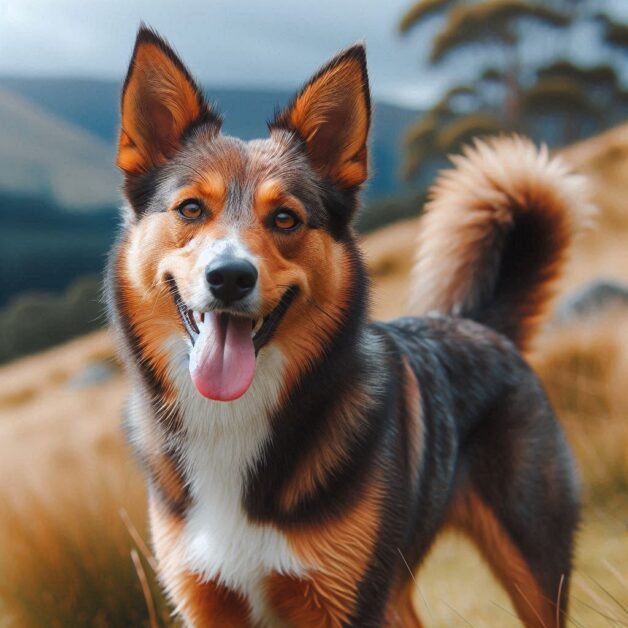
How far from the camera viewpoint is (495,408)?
3754mm

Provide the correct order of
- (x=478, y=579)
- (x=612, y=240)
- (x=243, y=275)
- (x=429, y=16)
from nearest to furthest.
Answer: (x=243, y=275)
(x=478, y=579)
(x=612, y=240)
(x=429, y=16)

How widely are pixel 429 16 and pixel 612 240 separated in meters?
8.13

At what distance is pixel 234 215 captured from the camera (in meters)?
2.91

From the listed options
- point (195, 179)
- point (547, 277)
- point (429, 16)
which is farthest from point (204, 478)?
point (429, 16)

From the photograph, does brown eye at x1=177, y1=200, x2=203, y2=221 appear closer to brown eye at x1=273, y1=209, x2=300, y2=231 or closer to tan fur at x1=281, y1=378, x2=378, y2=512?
brown eye at x1=273, y1=209, x2=300, y2=231

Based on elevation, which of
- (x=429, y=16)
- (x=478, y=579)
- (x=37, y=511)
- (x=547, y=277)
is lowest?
(x=478, y=579)

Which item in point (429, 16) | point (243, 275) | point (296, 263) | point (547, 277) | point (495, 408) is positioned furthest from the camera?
point (429, 16)

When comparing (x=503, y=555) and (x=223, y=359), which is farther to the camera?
(x=503, y=555)

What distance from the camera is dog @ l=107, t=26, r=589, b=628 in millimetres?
2885

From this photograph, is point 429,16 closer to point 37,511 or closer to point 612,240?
point 612,240

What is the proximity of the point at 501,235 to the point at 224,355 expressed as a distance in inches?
77.8

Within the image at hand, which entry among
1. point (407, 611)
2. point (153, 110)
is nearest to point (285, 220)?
point (153, 110)

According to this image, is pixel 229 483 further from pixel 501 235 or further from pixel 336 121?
pixel 501 235

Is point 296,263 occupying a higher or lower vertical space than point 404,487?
higher
